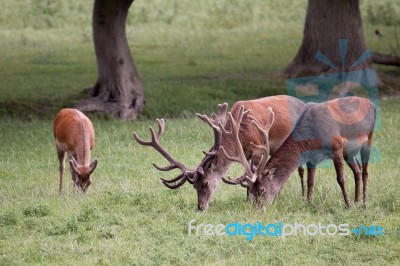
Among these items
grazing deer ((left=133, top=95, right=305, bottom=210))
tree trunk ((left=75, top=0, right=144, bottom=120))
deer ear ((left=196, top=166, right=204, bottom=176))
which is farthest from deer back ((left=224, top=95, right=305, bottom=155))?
tree trunk ((left=75, top=0, right=144, bottom=120))

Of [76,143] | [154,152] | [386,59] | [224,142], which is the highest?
[224,142]

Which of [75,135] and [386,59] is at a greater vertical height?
[75,135]

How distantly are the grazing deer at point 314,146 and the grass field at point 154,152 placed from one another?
264 millimetres

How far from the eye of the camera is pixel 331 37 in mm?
21422

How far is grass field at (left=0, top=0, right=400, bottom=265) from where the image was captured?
8547mm

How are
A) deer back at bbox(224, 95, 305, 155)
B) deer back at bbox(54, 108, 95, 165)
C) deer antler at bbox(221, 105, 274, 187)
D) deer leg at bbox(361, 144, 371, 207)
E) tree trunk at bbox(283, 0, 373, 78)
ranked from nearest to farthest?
1. deer antler at bbox(221, 105, 274, 187)
2. deer leg at bbox(361, 144, 371, 207)
3. deer back at bbox(224, 95, 305, 155)
4. deer back at bbox(54, 108, 95, 165)
5. tree trunk at bbox(283, 0, 373, 78)

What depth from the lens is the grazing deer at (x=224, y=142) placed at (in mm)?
10031

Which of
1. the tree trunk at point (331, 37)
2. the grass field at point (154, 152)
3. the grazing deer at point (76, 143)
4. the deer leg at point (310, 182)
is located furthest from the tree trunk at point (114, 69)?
the deer leg at point (310, 182)

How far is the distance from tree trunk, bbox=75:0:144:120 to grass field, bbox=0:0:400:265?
1.29ft

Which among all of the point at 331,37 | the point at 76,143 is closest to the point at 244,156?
the point at 76,143

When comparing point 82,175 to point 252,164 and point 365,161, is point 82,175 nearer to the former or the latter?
point 252,164

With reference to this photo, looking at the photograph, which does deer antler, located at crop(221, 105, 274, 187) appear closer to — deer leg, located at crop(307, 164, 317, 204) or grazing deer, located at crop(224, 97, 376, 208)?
grazing deer, located at crop(224, 97, 376, 208)

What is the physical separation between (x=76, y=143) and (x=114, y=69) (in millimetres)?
6547

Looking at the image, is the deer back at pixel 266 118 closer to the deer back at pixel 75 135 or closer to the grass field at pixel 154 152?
the grass field at pixel 154 152
